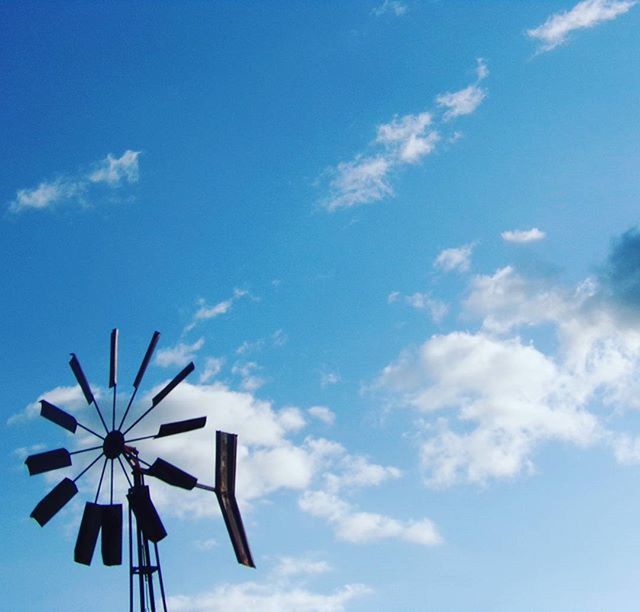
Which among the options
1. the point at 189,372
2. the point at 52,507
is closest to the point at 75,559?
the point at 52,507

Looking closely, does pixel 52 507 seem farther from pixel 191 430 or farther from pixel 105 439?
pixel 191 430

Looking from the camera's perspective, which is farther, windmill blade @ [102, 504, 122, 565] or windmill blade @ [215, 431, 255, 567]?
windmill blade @ [215, 431, 255, 567]

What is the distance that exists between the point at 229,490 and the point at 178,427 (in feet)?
5.79

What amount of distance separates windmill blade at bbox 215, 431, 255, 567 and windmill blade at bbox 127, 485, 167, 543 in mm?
1347

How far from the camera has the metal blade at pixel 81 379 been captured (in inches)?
703

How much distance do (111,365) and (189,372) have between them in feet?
6.36

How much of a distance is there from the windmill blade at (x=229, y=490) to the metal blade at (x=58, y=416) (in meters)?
3.19

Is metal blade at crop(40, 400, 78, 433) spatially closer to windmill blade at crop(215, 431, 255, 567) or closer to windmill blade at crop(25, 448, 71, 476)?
windmill blade at crop(25, 448, 71, 476)

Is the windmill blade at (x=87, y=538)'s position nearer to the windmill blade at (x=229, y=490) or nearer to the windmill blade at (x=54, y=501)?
the windmill blade at (x=54, y=501)

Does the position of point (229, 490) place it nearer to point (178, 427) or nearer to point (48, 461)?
point (178, 427)

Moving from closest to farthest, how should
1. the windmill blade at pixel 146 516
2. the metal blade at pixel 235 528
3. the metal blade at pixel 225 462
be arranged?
the windmill blade at pixel 146 516 → the metal blade at pixel 235 528 → the metal blade at pixel 225 462

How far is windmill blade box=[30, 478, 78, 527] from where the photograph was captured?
53.4ft

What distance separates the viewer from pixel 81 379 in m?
18.1

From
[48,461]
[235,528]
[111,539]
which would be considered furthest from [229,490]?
[48,461]
